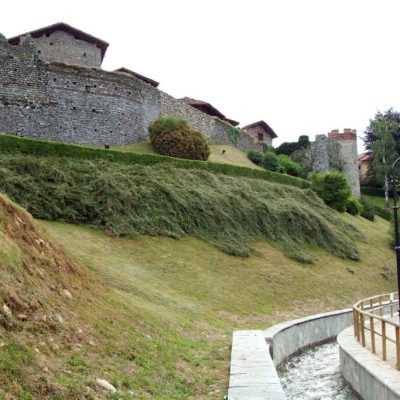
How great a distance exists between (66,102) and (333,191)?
20.4 metres

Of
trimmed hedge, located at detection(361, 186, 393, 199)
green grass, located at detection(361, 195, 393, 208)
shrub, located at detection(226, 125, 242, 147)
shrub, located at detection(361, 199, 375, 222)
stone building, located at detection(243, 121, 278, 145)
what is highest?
stone building, located at detection(243, 121, 278, 145)

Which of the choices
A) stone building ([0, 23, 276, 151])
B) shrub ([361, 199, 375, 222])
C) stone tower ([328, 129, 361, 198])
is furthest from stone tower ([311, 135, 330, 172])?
stone building ([0, 23, 276, 151])

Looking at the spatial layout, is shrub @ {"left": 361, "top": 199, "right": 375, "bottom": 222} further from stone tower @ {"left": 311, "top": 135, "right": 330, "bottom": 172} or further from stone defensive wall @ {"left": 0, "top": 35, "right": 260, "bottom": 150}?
stone defensive wall @ {"left": 0, "top": 35, "right": 260, "bottom": 150}

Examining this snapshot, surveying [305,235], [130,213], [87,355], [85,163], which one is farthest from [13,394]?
[305,235]

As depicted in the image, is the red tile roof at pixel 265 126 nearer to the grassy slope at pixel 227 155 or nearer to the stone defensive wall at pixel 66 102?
the grassy slope at pixel 227 155

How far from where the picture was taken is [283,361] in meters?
14.9

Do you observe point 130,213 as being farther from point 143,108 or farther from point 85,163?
point 143,108

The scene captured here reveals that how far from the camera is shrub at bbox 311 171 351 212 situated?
4150cm

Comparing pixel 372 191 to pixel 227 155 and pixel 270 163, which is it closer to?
pixel 270 163

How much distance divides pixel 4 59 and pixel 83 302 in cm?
2336

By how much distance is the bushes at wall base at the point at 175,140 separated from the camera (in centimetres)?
3400

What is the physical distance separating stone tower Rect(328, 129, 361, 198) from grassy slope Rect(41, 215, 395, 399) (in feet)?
95.2

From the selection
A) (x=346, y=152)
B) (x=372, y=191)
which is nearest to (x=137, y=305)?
(x=346, y=152)

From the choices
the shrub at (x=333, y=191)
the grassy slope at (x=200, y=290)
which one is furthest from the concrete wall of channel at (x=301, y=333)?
the shrub at (x=333, y=191)
